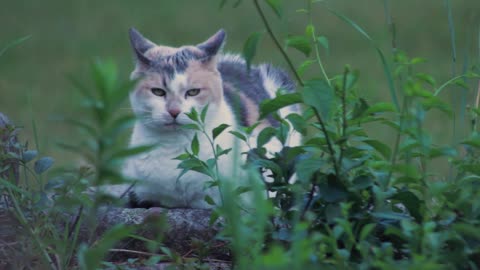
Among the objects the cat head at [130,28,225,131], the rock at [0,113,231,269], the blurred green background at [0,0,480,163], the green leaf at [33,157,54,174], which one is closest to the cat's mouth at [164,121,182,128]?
the cat head at [130,28,225,131]

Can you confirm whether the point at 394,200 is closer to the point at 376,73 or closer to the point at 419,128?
the point at 419,128

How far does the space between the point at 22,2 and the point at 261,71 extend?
4.57 meters

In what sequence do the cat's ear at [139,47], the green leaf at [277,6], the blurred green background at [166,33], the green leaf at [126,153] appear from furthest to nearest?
the blurred green background at [166,33] < the cat's ear at [139,47] < the green leaf at [277,6] < the green leaf at [126,153]

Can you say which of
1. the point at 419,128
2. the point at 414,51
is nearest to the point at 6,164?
the point at 419,128

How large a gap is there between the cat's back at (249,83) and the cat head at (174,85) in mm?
149

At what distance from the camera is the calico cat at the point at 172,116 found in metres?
2.59

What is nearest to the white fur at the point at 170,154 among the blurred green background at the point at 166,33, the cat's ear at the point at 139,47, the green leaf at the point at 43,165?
the cat's ear at the point at 139,47

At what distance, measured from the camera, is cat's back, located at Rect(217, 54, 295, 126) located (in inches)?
117

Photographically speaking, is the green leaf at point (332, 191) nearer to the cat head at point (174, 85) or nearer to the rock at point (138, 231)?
the rock at point (138, 231)

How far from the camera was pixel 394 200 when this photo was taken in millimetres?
1729

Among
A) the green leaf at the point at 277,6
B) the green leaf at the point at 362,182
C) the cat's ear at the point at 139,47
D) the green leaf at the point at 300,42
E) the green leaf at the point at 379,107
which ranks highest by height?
the cat's ear at the point at 139,47

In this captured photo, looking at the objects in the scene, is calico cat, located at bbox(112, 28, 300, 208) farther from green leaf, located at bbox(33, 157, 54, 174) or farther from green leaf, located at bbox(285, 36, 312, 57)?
green leaf, located at bbox(285, 36, 312, 57)

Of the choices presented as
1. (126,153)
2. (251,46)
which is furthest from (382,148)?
(126,153)

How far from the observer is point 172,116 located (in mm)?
2586
